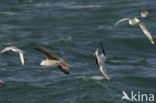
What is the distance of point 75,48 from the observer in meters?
33.8

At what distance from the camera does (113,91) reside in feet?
84.7

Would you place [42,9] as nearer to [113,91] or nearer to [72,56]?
[72,56]

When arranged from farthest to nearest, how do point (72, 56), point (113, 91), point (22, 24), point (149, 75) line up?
point (22, 24)
point (72, 56)
point (149, 75)
point (113, 91)

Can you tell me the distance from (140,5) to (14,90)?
20608mm

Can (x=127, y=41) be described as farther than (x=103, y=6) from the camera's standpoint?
No

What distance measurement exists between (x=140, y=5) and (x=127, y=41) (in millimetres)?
9546

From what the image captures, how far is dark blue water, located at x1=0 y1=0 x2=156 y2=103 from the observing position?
25938 mm

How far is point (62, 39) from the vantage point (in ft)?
117

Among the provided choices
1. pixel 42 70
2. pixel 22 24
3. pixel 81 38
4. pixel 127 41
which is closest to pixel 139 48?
pixel 127 41

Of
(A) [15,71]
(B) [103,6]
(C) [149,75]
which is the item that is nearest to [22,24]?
(B) [103,6]

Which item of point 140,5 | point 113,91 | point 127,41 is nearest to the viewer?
point 113,91

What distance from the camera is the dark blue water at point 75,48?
25.9m

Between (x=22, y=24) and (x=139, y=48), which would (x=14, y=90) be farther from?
(x=22, y=24)

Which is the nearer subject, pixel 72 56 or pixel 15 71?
pixel 15 71
